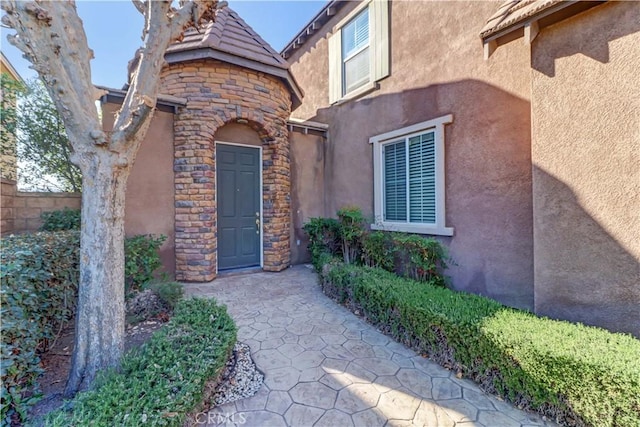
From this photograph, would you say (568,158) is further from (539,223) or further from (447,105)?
(447,105)

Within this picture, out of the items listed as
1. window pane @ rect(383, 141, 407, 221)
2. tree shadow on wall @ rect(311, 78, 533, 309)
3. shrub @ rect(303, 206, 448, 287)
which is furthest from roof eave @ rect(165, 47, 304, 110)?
shrub @ rect(303, 206, 448, 287)

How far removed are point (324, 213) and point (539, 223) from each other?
16.1 feet

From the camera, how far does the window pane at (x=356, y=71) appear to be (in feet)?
21.7

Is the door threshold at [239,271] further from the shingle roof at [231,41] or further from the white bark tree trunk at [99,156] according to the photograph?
the shingle roof at [231,41]

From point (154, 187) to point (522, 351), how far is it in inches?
238

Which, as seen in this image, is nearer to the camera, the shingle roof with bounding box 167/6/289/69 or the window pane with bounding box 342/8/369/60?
the shingle roof with bounding box 167/6/289/69

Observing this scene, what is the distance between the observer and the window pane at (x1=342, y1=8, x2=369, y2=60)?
6590 millimetres

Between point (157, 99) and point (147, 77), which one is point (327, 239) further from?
point (147, 77)

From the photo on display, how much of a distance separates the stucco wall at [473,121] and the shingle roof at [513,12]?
0.40 metres

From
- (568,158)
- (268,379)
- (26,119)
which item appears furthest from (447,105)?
(26,119)

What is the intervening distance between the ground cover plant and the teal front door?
11.3 ft

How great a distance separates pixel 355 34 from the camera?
6918 mm

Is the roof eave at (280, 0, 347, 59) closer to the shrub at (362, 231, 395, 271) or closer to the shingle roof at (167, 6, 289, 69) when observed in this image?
the shingle roof at (167, 6, 289, 69)

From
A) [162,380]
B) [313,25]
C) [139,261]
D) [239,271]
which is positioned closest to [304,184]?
[239,271]
